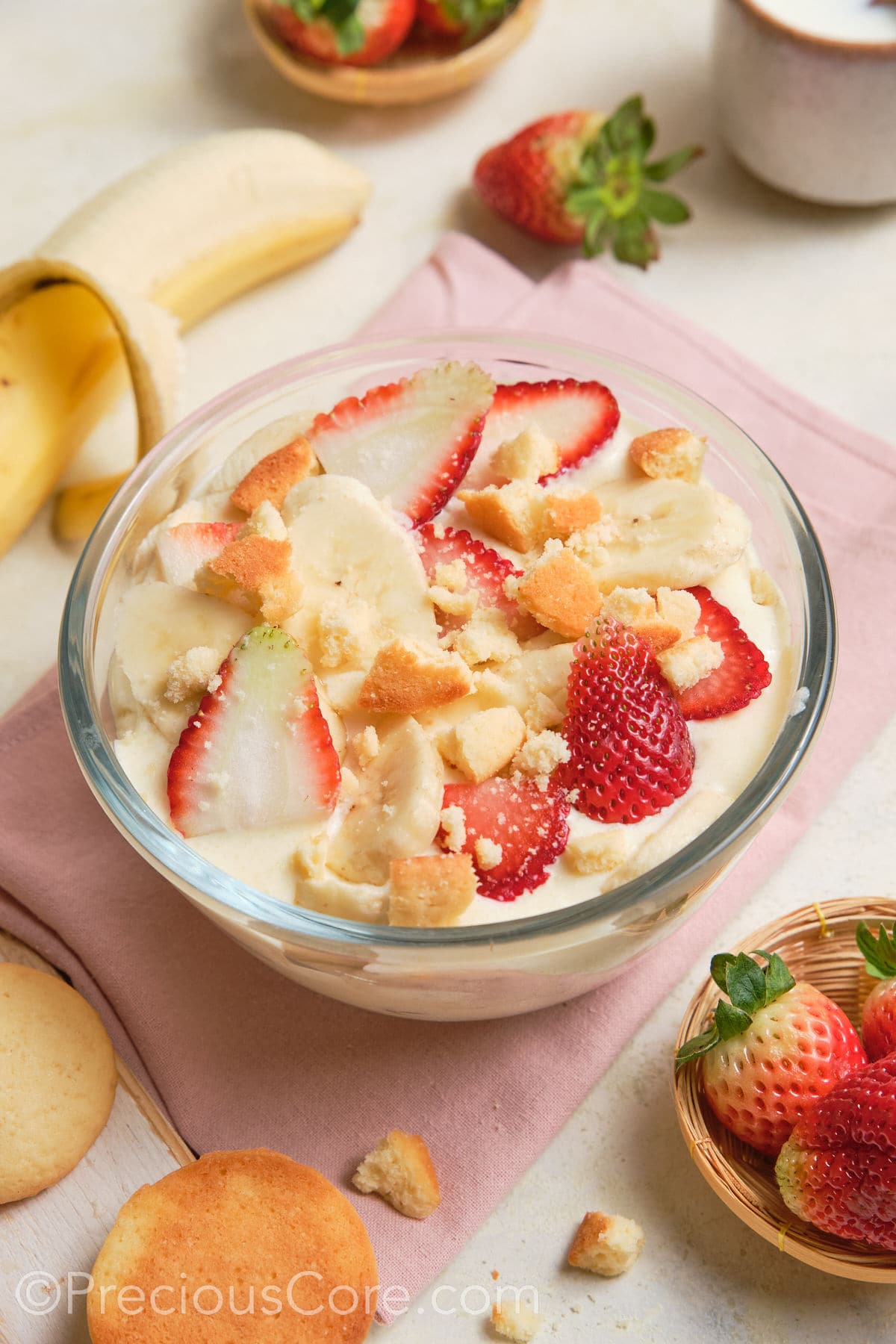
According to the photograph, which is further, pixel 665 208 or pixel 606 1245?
pixel 665 208

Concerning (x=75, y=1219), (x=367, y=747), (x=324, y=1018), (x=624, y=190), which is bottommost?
(x=75, y=1219)

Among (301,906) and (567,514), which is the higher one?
(567,514)

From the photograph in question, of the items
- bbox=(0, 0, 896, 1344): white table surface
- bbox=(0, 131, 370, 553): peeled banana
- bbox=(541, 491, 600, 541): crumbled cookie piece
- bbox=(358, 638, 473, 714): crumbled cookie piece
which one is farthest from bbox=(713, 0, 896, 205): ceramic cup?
bbox=(358, 638, 473, 714): crumbled cookie piece

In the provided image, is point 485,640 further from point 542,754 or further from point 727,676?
point 727,676

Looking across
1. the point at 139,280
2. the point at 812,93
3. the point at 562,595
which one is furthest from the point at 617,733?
the point at 812,93

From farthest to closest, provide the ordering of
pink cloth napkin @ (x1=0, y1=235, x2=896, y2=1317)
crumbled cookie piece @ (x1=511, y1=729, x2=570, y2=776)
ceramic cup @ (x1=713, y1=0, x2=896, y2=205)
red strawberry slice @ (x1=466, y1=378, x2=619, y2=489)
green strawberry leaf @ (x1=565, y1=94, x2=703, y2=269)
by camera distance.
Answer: green strawberry leaf @ (x1=565, y1=94, x2=703, y2=269)
ceramic cup @ (x1=713, y1=0, x2=896, y2=205)
red strawberry slice @ (x1=466, y1=378, x2=619, y2=489)
pink cloth napkin @ (x1=0, y1=235, x2=896, y2=1317)
crumbled cookie piece @ (x1=511, y1=729, x2=570, y2=776)

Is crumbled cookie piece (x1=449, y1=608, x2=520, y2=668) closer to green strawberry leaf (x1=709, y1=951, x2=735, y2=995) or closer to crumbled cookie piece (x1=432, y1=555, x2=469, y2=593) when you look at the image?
crumbled cookie piece (x1=432, y1=555, x2=469, y2=593)

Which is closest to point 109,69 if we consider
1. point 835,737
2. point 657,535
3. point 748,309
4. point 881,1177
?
point 748,309
